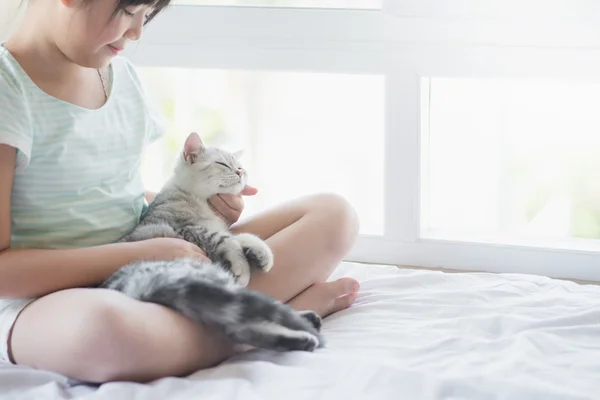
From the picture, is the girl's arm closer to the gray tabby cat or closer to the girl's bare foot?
the gray tabby cat

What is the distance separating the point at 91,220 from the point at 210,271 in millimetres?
293

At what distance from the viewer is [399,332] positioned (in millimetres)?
1335

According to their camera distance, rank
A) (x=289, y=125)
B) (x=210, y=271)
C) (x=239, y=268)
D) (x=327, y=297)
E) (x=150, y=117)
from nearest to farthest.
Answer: (x=210, y=271), (x=239, y=268), (x=327, y=297), (x=150, y=117), (x=289, y=125)

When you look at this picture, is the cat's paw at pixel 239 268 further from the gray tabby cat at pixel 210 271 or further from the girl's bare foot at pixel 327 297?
the girl's bare foot at pixel 327 297

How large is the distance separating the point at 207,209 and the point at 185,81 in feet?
2.58

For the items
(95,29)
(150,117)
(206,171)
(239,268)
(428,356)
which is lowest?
(428,356)

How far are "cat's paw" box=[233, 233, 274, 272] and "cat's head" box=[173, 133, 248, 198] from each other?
211 millimetres

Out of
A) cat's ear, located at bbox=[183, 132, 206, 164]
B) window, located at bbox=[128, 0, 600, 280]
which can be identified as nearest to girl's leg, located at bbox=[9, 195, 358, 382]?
cat's ear, located at bbox=[183, 132, 206, 164]

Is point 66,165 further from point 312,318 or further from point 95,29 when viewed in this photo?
point 312,318

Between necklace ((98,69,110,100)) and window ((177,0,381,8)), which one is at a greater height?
window ((177,0,381,8))

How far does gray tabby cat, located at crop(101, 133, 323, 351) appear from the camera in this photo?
Answer: 1.14 meters

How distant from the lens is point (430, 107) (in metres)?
2.04

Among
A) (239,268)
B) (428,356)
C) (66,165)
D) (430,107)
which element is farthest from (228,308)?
(430,107)

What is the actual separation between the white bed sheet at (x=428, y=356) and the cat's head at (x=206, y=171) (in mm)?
350
